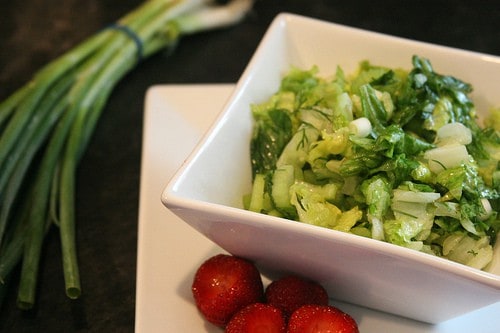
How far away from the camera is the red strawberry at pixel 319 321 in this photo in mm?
1056

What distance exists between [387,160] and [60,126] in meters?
0.97

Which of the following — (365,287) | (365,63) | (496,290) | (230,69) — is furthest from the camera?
(230,69)

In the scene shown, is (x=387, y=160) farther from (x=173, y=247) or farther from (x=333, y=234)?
(x=173, y=247)

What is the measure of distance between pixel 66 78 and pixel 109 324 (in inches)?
32.6

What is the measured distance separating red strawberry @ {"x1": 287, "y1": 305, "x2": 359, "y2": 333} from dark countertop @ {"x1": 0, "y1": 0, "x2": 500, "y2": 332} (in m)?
0.43

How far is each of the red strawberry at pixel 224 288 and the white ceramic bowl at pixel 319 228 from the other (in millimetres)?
38

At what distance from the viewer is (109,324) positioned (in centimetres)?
133

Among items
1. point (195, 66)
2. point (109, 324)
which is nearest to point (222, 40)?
point (195, 66)

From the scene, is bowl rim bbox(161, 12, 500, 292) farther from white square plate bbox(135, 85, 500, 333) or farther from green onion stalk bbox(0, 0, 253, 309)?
green onion stalk bbox(0, 0, 253, 309)

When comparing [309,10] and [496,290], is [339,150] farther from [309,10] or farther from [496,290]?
[309,10]

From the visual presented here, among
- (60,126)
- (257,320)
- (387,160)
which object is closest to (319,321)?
(257,320)

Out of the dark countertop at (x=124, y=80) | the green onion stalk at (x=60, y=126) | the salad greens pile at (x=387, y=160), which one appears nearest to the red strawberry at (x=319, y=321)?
the salad greens pile at (x=387, y=160)

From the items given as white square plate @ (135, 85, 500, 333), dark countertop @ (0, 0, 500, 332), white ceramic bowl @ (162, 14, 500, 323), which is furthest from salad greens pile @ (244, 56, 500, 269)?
dark countertop @ (0, 0, 500, 332)

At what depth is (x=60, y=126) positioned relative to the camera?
1693 mm
